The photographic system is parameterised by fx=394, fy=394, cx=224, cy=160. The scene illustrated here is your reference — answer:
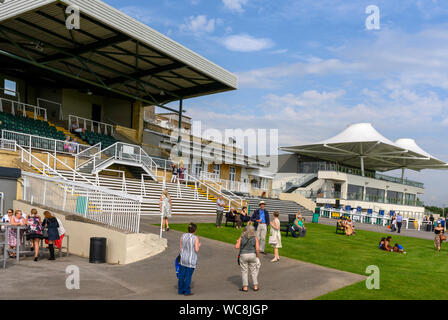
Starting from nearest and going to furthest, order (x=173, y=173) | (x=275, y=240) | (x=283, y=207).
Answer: (x=275, y=240)
(x=173, y=173)
(x=283, y=207)

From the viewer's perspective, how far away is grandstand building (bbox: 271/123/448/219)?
52000 mm

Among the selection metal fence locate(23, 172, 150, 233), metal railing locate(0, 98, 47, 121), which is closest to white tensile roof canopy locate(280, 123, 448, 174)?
metal railing locate(0, 98, 47, 121)

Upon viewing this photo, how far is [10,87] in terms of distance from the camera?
1164 inches

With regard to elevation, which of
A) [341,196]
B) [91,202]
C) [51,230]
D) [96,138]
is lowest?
[51,230]

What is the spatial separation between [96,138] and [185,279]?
24067 millimetres

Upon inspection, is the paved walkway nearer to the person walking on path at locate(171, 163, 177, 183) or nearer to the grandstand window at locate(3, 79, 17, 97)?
the person walking on path at locate(171, 163, 177, 183)

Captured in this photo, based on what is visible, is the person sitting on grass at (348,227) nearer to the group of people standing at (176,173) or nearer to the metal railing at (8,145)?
the group of people standing at (176,173)

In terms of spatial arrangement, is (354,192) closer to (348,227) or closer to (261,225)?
(348,227)

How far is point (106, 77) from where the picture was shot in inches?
1257

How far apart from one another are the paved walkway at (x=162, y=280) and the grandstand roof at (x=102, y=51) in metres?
13.3

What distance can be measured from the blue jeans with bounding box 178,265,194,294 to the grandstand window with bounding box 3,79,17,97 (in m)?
26.9

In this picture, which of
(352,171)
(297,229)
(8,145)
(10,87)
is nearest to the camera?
(297,229)

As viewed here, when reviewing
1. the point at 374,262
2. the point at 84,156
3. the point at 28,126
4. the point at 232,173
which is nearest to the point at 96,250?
the point at 374,262
